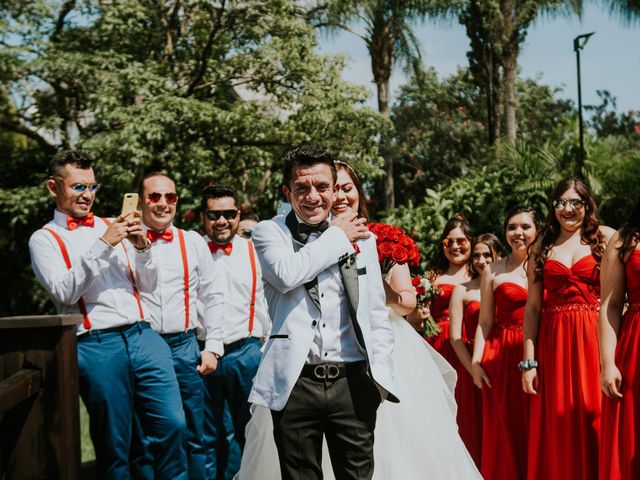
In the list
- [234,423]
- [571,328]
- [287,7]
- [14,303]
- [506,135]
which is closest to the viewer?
[571,328]

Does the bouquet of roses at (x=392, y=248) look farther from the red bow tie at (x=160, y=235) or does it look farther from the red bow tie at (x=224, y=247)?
the red bow tie at (x=224, y=247)

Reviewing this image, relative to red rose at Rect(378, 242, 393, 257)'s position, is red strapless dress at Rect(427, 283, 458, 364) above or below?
below

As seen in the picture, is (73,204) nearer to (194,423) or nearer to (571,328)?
(194,423)

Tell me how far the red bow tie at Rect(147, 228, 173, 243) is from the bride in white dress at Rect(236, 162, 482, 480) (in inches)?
56.2

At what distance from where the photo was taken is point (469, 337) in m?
7.80

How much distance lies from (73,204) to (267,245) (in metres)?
1.91

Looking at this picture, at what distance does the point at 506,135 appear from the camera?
23719mm

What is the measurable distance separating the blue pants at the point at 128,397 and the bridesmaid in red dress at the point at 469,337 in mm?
2863

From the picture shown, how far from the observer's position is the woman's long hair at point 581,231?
613 centimetres

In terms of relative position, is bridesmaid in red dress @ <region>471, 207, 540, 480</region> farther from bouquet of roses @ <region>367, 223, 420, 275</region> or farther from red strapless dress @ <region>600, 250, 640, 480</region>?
bouquet of roses @ <region>367, 223, 420, 275</region>

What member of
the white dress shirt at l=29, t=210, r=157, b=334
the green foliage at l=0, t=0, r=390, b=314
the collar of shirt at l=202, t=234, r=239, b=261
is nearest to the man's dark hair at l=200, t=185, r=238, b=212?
the collar of shirt at l=202, t=234, r=239, b=261

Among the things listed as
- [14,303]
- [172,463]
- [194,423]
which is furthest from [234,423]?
[14,303]

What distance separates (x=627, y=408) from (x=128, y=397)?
3048 mm

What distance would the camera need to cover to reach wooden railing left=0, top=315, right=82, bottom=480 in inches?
Answer: 157
